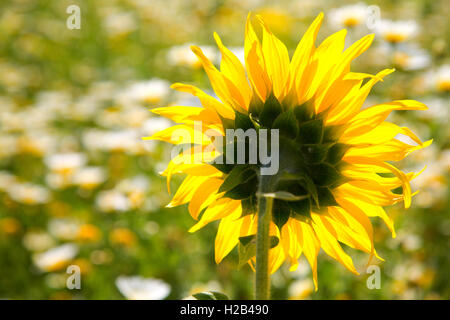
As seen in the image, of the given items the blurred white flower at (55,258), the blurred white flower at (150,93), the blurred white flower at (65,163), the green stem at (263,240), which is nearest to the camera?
the green stem at (263,240)

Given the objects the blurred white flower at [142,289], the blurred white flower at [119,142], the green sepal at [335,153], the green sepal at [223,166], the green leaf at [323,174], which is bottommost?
Result: the blurred white flower at [142,289]

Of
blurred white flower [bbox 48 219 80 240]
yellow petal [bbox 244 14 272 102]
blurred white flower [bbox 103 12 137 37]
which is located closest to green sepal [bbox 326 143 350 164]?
yellow petal [bbox 244 14 272 102]

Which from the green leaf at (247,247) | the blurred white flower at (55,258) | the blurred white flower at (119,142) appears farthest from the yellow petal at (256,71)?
the blurred white flower at (119,142)

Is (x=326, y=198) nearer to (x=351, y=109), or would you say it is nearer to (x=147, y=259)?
(x=351, y=109)

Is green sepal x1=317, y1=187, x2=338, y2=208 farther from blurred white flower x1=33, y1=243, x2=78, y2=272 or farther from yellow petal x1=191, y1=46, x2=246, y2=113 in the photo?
blurred white flower x1=33, y1=243, x2=78, y2=272

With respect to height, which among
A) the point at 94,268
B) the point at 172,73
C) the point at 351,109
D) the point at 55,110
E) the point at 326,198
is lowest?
the point at 94,268

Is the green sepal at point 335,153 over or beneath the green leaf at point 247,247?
over

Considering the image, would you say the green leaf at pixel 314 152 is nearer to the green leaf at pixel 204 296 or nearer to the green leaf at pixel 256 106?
the green leaf at pixel 256 106
